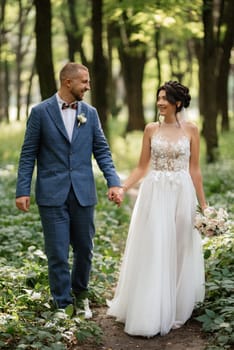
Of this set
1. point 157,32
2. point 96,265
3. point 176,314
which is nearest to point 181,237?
point 176,314

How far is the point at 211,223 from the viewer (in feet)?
20.1

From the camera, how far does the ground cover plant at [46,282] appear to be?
18.0 feet

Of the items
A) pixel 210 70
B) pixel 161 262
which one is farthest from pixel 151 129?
pixel 210 70

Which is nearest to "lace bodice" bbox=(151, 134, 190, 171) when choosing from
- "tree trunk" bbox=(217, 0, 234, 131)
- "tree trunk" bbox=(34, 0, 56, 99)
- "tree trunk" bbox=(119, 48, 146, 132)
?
"tree trunk" bbox=(34, 0, 56, 99)

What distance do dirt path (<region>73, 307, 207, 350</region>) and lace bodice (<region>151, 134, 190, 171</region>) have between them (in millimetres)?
1541

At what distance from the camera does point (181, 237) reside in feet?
21.3

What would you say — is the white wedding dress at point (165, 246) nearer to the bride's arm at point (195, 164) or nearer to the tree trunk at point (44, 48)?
the bride's arm at point (195, 164)

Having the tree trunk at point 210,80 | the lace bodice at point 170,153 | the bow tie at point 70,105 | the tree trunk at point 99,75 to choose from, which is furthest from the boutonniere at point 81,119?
the tree trunk at point 99,75

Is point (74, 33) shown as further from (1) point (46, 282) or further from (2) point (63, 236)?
(2) point (63, 236)

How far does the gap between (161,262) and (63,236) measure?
3.18 feet

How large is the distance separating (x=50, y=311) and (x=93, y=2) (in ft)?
39.3

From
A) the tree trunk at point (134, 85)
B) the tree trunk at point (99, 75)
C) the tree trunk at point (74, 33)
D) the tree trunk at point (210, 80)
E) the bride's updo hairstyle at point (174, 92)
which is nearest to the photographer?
the bride's updo hairstyle at point (174, 92)

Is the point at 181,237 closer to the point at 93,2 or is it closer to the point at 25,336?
the point at 25,336

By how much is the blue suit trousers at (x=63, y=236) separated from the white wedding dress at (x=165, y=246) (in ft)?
1.69
